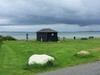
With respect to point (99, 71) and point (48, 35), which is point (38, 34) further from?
point (99, 71)

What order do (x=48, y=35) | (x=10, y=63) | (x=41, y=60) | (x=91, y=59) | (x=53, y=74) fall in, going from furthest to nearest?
(x=48, y=35), (x=91, y=59), (x=10, y=63), (x=41, y=60), (x=53, y=74)

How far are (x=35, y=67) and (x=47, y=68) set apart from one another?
0.88 meters

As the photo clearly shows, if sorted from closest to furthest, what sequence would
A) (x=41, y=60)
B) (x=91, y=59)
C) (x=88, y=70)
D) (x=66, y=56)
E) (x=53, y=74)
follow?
(x=53, y=74)
(x=88, y=70)
(x=41, y=60)
(x=91, y=59)
(x=66, y=56)

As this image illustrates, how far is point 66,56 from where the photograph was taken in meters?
29.3

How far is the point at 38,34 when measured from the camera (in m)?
57.6

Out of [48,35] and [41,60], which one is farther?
[48,35]

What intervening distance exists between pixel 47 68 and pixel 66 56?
7.32m

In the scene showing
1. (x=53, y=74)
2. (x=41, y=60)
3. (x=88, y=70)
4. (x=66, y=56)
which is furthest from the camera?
(x=66, y=56)

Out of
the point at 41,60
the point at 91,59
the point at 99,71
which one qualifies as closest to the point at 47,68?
the point at 41,60

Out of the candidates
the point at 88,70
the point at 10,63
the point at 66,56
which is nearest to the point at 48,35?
the point at 66,56

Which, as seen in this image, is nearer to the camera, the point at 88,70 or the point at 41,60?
the point at 88,70

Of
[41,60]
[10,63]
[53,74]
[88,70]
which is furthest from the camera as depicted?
[10,63]

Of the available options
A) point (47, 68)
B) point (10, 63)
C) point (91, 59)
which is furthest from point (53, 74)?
point (91, 59)

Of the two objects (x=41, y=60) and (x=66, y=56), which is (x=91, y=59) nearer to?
(x=66, y=56)
